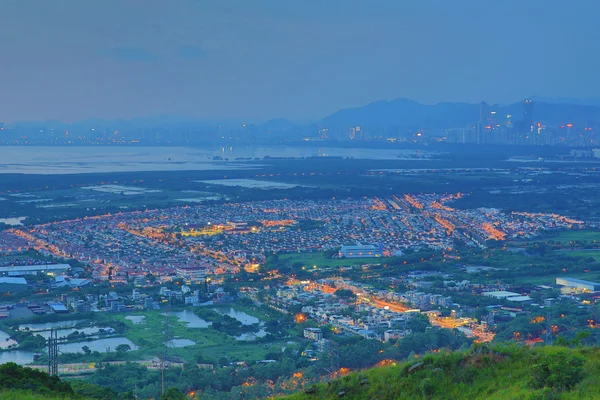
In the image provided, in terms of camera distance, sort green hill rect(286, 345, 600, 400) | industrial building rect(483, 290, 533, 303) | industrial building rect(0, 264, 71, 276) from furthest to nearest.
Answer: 1. industrial building rect(0, 264, 71, 276)
2. industrial building rect(483, 290, 533, 303)
3. green hill rect(286, 345, 600, 400)

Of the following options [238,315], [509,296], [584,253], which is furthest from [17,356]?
[584,253]

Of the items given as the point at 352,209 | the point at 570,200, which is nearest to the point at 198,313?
the point at 352,209

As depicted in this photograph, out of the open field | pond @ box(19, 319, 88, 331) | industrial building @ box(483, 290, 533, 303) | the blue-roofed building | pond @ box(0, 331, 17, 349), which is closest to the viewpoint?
pond @ box(0, 331, 17, 349)

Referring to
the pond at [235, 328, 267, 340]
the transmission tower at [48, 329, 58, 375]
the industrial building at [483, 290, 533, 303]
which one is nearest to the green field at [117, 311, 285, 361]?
the pond at [235, 328, 267, 340]

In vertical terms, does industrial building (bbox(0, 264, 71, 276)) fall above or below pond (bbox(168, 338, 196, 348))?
below

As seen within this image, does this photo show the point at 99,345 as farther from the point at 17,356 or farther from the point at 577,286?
the point at 577,286

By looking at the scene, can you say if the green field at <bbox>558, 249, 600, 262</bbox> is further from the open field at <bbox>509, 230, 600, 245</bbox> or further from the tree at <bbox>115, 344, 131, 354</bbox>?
the tree at <bbox>115, 344, 131, 354</bbox>
